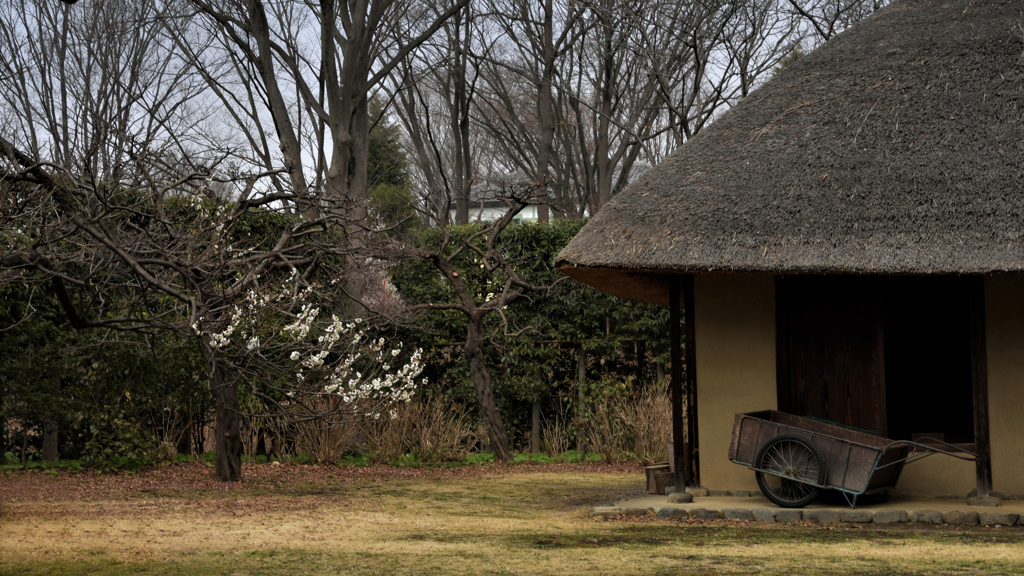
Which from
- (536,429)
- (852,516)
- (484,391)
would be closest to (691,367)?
(852,516)

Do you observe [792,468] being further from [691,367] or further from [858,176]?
[858,176]

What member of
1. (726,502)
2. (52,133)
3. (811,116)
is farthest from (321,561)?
(52,133)

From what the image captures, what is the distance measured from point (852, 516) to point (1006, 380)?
1.87 meters

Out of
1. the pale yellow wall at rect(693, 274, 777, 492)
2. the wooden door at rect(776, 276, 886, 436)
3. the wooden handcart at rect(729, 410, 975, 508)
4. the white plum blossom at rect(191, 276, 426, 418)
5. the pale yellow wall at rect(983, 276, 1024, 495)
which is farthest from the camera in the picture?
the pale yellow wall at rect(693, 274, 777, 492)

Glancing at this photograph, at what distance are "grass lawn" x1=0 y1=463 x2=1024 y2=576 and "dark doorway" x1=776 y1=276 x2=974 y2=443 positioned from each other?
1427 millimetres

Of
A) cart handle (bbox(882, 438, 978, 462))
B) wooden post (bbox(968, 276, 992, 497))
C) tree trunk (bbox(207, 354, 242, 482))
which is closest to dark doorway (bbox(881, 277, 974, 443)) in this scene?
cart handle (bbox(882, 438, 978, 462))

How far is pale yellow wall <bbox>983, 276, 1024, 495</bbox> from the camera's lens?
23.5 ft

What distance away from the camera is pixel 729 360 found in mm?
7723

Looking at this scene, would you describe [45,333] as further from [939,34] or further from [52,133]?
[939,34]

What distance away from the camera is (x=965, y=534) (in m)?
6.06

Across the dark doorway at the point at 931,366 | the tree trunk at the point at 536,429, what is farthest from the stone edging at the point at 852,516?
the tree trunk at the point at 536,429

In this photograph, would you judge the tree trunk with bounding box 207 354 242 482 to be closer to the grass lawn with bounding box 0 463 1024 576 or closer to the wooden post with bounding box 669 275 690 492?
the grass lawn with bounding box 0 463 1024 576

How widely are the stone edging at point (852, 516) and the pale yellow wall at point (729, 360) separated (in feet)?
2.83

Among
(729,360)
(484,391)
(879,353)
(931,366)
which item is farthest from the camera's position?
(484,391)
